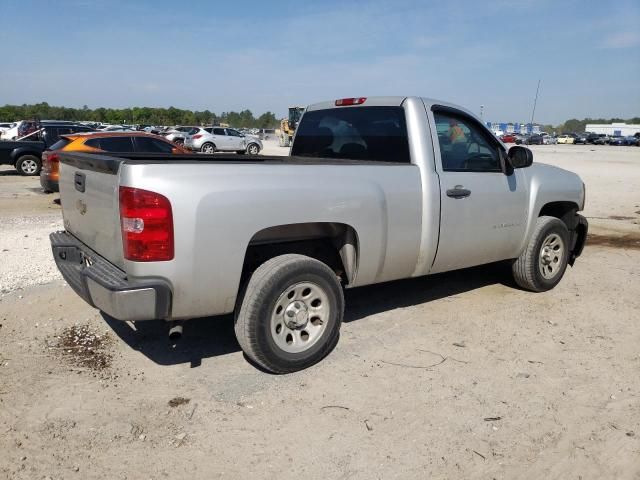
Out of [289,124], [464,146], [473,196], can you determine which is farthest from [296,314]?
[289,124]

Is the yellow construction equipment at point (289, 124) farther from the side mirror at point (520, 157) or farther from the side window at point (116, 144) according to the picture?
the side mirror at point (520, 157)

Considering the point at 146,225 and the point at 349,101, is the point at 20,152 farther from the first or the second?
the point at 146,225

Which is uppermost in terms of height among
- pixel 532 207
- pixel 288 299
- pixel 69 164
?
pixel 69 164

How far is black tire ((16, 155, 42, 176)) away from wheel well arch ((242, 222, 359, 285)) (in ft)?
50.5

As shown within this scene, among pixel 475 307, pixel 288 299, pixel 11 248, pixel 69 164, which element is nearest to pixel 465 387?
pixel 288 299

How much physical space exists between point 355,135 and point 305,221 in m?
1.68

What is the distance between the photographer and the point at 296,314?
146 inches

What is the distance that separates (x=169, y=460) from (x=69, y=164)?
2380mm

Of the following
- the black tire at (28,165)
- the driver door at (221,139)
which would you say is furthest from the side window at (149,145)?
the driver door at (221,139)

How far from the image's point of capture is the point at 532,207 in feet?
17.1


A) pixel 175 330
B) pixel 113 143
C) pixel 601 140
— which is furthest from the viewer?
pixel 601 140

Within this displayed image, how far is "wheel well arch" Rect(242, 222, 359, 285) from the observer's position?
3.73 m

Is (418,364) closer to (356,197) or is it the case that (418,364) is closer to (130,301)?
(356,197)

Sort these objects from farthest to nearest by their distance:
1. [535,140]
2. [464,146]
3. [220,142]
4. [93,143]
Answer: [535,140] → [220,142] → [93,143] → [464,146]
